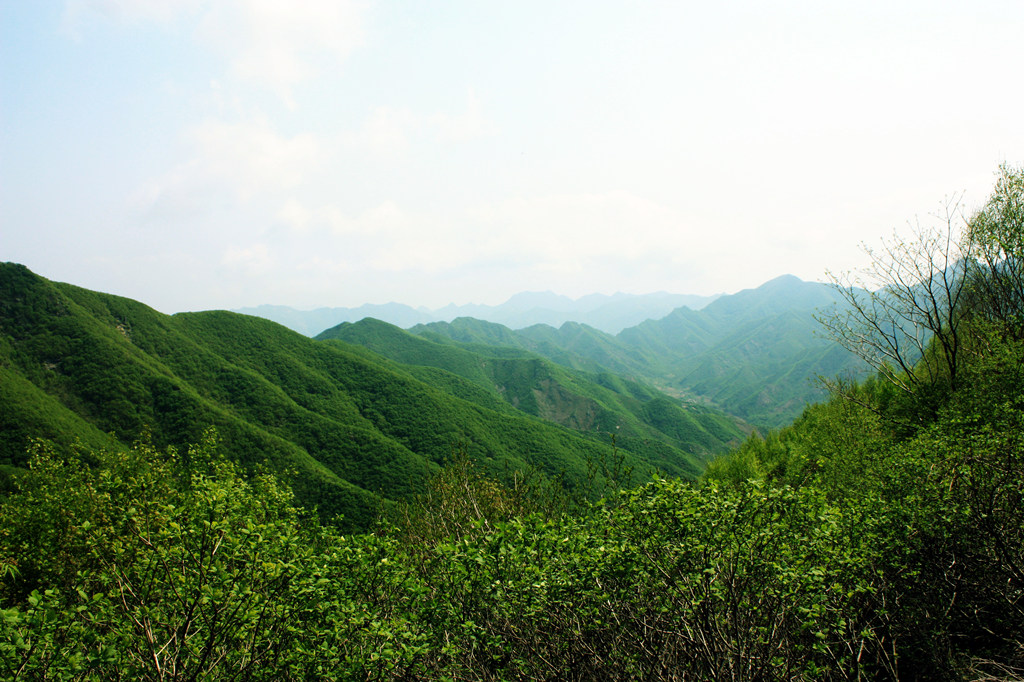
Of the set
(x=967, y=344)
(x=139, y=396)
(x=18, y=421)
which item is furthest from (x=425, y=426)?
(x=967, y=344)

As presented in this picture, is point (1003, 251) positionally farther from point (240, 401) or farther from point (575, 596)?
point (240, 401)

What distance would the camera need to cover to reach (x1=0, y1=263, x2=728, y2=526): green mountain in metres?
67.0

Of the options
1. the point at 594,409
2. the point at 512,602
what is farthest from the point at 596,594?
the point at 594,409

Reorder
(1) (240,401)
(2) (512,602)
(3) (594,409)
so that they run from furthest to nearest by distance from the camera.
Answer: (3) (594,409) < (1) (240,401) < (2) (512,602)

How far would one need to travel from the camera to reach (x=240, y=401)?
85.6 metres

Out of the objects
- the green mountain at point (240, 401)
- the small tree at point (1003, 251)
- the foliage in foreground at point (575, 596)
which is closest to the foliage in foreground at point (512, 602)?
A: the foliage in foreground at point (575, 596)

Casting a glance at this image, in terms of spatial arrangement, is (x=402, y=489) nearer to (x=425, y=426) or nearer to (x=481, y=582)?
(x=425, y=426)

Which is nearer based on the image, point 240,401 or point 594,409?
point 240,401

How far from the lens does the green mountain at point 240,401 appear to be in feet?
220

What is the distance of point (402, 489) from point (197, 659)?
71.5 metres

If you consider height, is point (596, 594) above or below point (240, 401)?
below

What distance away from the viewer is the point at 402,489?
74062 millimetres

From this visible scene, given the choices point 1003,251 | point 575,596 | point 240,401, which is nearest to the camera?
point 575,596

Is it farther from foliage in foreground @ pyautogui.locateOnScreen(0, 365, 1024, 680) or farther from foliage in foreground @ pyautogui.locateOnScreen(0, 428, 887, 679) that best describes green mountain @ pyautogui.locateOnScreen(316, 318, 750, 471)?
foliage in foreground @ pyautogui.locateOnScreen(0, 428, 887, 679)
